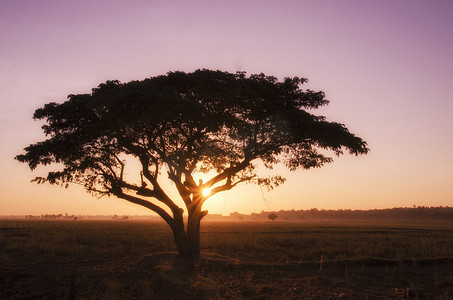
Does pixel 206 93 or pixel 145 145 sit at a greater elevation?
pixel 206 93

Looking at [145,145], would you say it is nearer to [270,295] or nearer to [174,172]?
[174,172]

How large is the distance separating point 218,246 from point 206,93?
15188mm

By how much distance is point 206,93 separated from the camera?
1695 cm

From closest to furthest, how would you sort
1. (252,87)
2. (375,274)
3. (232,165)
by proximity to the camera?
(375,274) → (252,87) → (232,165)

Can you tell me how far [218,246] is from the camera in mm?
27812

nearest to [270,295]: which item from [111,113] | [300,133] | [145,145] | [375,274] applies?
[375,274]

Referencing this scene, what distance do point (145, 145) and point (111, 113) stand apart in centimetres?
462

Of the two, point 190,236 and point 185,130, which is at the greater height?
point 185,130

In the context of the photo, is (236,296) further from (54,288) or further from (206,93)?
(206,93)

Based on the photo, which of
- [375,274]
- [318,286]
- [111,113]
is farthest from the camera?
A: [111,113]

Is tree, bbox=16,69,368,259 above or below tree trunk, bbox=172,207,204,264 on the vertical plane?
above

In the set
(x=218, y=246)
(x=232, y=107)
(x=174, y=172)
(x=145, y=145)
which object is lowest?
(x=218, y=246)

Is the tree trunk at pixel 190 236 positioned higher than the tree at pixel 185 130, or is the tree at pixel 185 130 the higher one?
the tree at pixel 185 130

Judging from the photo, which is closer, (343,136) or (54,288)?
(54,288)
